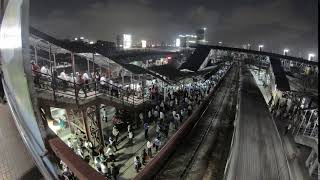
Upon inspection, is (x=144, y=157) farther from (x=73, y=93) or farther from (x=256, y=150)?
(x=256, y=150)

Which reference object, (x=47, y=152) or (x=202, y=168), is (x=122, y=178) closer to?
(x=202, y=168)

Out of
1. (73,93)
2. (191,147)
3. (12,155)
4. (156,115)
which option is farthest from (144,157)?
(12,155)

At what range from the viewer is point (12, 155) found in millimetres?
5391

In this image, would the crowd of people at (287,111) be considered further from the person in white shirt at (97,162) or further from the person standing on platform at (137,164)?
the person in white shirt at (97,162)

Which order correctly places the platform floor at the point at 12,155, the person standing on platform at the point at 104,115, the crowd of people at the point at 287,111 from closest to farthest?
the platform floor at the point at 12,155 < the person standing on platform at the point at 104,115 < the crowd of people at the point at 287,111

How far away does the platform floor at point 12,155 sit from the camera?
17.3 feet

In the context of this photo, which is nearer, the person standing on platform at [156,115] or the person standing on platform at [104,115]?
the person standing on platform at [104,115]

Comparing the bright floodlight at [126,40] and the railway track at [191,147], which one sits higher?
the bright floodlight at [126,40]

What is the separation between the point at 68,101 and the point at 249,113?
2058cm

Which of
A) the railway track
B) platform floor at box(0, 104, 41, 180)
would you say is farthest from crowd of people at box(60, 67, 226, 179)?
platform floor at box(0, 104, 41, 180)

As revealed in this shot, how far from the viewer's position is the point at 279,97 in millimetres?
28688

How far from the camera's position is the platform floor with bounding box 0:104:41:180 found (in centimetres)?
528

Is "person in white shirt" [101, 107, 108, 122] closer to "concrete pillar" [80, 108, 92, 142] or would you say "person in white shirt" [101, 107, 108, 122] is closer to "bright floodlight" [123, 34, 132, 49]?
"concrete pillar" [80, 108, 92, 142]

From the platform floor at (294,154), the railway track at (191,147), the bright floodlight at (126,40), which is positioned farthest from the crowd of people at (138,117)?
the bright floodlight at (126,40)
